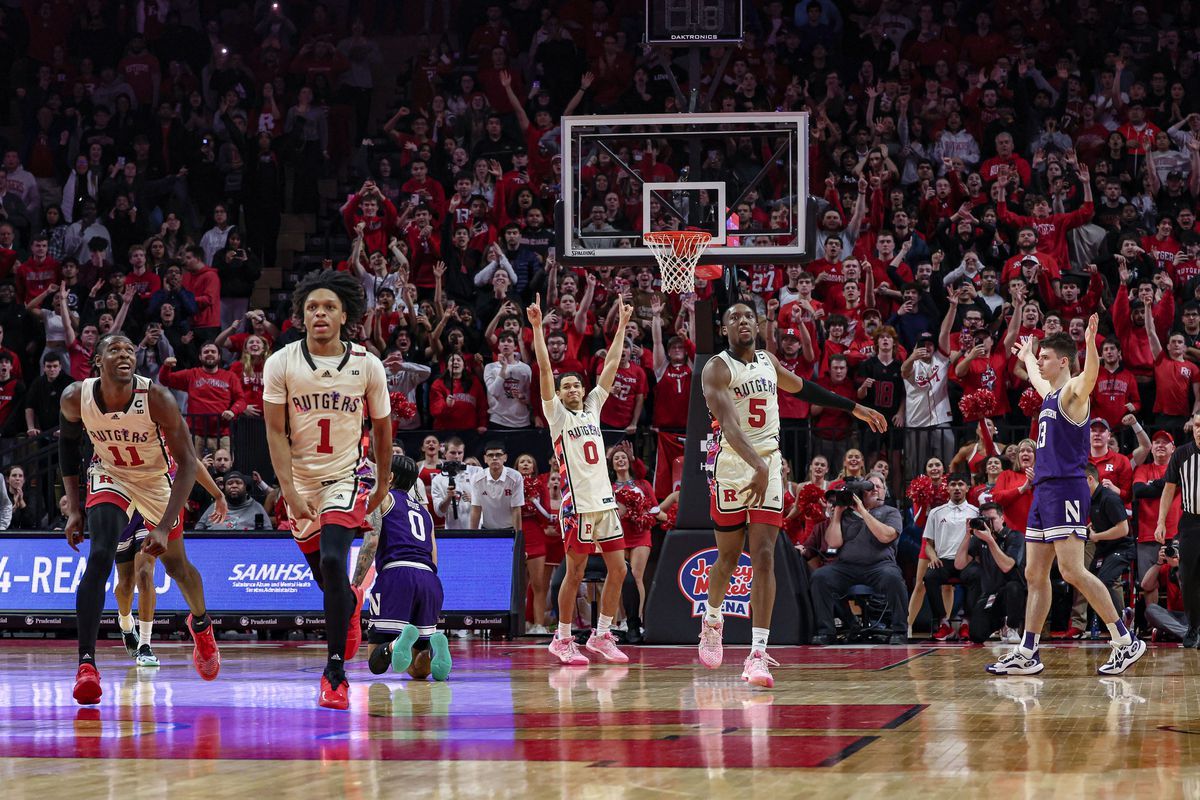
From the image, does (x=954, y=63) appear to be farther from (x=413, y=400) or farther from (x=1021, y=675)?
(x=1021, y=675)

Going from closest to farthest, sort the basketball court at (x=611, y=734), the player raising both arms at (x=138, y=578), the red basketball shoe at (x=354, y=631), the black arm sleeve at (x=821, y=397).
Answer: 1. the basketball court at (x=611, y=734)
2. the red basketball shoe at (x=354, y=631)
3. the black arm sleeve at (x=821, y=397)
4. the player raising both arms at (x=138, y=578)

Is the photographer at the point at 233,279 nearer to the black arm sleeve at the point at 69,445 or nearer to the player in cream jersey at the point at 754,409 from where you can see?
the black arm sleeve at the point at 69,445

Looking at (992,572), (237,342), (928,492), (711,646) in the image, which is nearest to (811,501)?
(928,492)

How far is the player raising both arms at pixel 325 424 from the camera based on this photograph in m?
7.74

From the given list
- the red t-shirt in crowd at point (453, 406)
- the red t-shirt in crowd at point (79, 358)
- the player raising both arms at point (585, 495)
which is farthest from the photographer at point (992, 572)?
the red t-shirt in crowd at point (79, 358)

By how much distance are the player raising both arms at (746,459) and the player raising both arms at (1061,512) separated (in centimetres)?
112

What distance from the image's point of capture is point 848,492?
14164mm

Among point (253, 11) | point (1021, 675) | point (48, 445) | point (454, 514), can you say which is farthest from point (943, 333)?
point (253, 11)

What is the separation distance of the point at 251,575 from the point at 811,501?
5618 mm

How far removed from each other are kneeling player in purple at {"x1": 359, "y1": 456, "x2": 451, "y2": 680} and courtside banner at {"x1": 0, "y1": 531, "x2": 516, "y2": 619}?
496 centimetres

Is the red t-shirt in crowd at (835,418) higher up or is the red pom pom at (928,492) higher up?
the red t-shirt in crowd at (835,418)

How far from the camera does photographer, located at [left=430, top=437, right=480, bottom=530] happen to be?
50.6 ft

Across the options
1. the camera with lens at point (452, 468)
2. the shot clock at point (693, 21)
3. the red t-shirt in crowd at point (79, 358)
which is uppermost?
the shot clock at point (693, 21)

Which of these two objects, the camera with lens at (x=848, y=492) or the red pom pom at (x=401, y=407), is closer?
the camera with lens at (x=848, y=492)
